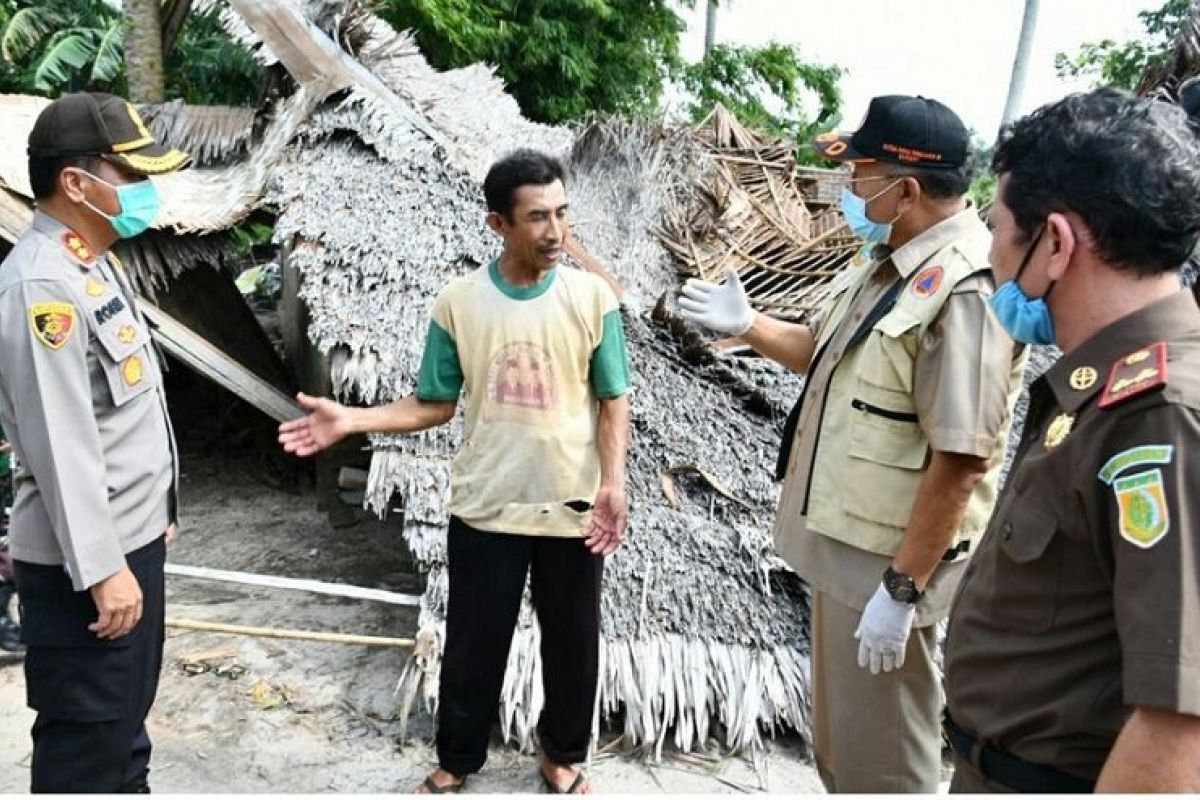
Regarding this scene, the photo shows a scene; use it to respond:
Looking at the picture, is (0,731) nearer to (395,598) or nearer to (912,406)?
(395,598)

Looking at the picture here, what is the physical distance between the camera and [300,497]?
6051mm

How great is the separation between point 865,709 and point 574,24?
1164cm

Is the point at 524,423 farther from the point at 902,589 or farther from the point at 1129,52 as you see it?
the point at 1129,52

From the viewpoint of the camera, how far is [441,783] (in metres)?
3.01

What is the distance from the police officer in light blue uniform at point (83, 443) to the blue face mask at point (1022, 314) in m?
1.94

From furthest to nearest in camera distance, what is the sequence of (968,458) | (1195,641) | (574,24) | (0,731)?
(574,24) → (0,731) → (968,458) → (1195,641)

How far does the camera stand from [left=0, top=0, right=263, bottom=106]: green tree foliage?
9.84 metres

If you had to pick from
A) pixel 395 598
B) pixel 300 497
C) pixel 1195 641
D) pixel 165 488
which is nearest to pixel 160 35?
pixel 300 497

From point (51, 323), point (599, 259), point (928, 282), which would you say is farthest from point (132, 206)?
point (599, 259)

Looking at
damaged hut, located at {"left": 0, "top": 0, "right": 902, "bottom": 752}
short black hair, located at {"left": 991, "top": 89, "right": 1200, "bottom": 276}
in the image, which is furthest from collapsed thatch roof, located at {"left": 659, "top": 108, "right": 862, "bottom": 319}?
short black hair, located at {"left": 991, "top": 89, "right": 1200, "bottom": 276}

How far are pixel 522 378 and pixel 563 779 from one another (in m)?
1.42

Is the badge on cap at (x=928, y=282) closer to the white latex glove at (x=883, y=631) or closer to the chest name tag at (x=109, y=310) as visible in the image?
the white latex glove at (x=883, y=631)

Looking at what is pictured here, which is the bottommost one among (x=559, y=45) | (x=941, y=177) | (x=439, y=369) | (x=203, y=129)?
(x=439, y=369)

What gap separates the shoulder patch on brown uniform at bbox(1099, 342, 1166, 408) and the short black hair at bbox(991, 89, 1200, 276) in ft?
0.44
